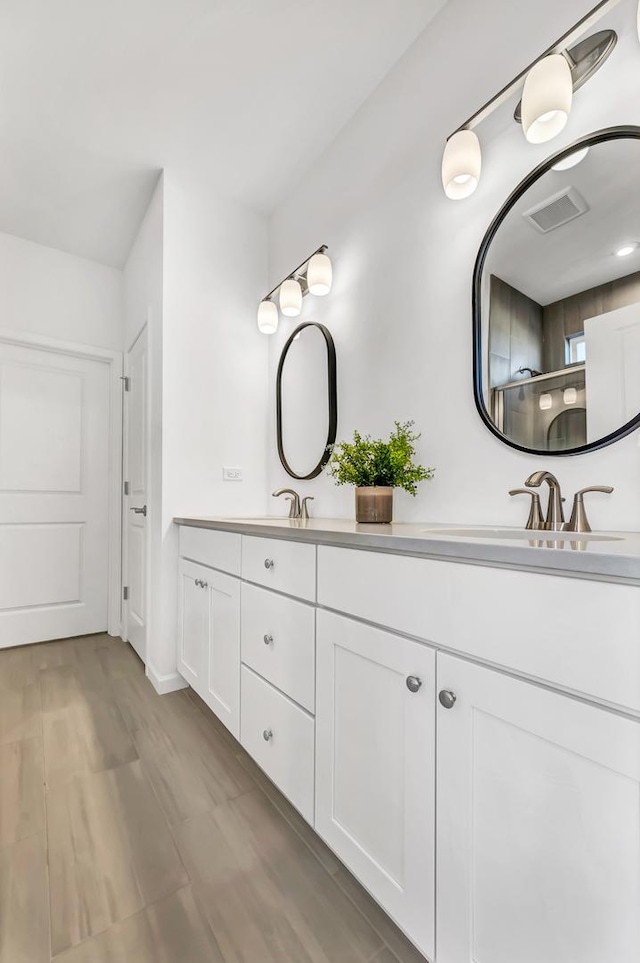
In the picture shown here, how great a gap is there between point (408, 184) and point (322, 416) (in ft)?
3.10

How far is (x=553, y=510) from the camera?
1.12 metres

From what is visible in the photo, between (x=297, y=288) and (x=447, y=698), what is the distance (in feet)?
6.25

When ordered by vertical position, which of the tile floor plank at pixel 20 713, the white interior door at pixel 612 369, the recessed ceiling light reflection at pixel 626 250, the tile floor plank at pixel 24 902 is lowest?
the tile floor plank at pixel 20 713

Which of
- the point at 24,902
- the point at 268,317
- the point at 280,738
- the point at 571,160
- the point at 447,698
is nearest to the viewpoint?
the point at 447,698

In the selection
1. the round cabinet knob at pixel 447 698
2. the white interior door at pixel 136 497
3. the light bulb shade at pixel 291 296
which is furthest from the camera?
the white interior door at pixel 136 497

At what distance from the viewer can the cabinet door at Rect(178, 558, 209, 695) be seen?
186cm

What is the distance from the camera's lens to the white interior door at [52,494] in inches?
111

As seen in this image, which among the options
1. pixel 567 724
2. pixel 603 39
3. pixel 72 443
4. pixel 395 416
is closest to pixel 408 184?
pixel 603 39

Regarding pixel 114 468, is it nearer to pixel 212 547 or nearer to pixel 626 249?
pixel 212 547

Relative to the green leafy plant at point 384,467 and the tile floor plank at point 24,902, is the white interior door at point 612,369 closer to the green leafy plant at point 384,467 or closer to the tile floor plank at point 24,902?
the green leafy plant at point 384,467

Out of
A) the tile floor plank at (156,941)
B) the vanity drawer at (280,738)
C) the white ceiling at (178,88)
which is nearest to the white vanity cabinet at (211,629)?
the vanity drawer at (280,738)

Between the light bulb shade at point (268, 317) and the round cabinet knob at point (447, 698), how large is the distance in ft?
6.49

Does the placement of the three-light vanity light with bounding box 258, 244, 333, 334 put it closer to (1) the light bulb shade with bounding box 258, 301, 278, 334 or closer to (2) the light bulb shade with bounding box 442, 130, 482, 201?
(1) the light bulb shade with bounding box 258, 301, 278, 334

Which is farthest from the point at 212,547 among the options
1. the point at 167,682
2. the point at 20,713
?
the point at 20,713
